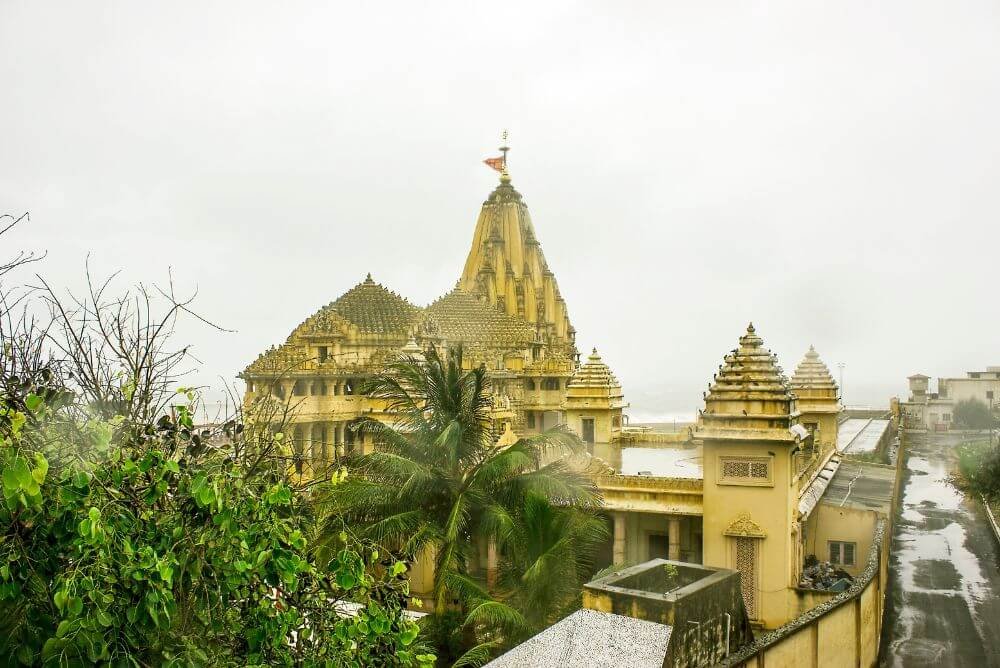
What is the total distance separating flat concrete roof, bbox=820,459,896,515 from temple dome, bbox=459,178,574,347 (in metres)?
18.3

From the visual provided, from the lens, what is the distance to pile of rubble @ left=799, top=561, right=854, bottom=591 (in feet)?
67.3

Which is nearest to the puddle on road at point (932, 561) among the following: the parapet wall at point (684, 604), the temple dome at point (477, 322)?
the parapet wall at point (684, 604)

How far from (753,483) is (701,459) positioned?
9.94 metres

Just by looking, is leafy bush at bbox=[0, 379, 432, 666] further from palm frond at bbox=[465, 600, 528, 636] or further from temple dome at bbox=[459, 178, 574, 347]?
temple dome at bbox=[459, 178, 574, 347]

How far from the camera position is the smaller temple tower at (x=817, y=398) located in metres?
35.3

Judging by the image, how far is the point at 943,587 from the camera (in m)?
24.1

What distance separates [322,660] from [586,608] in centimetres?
580

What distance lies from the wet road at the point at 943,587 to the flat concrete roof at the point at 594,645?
32.2ft

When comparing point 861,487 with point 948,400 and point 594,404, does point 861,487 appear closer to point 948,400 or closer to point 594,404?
point 594,404

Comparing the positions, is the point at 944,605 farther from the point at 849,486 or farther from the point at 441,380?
the point at 441,380

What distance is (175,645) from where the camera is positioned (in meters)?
6.78

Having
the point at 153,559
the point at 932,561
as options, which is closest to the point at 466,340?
the point at 932,561

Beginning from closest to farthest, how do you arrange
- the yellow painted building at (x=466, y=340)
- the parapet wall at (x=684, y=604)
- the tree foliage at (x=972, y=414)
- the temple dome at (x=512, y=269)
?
the parapet wall at (x=684, y=604) < the yellow painted building at (x=466, y=340) < the temple dome at (x=512, y=269) < the tree foliage at (x=972, y=414)

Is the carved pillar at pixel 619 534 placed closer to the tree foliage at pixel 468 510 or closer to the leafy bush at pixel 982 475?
the tree foliage at pixel 468 510
